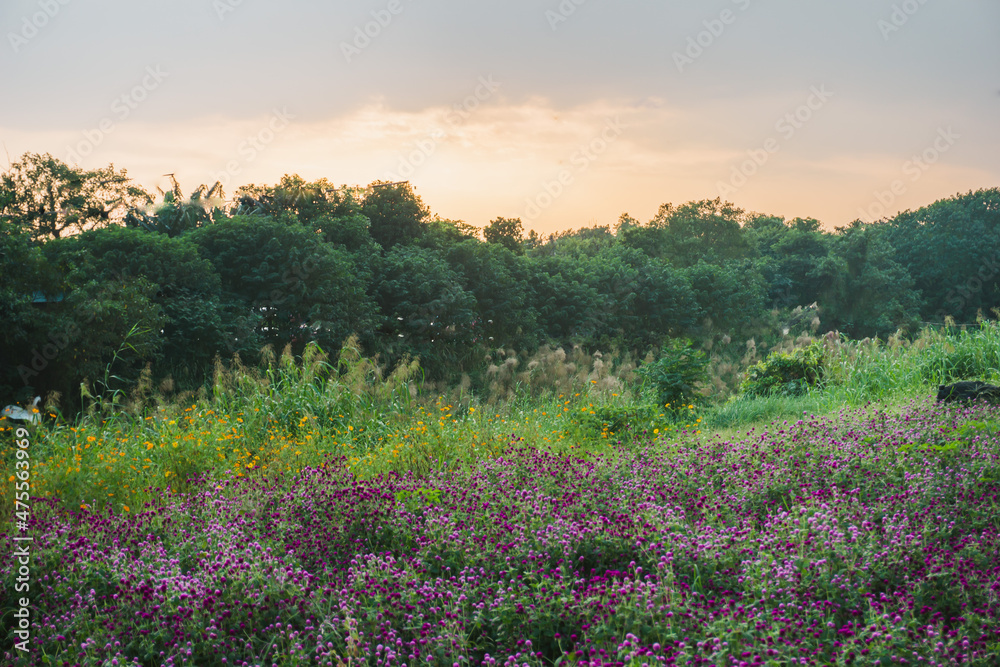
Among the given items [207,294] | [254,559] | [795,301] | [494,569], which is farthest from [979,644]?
[795,301]

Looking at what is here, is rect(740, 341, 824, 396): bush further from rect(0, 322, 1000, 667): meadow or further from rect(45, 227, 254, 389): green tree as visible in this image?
rect(45, 227, 254, 389): green tree

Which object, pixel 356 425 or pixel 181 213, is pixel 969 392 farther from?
pixel 181 213

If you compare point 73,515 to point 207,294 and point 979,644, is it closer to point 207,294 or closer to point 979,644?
point 979,644

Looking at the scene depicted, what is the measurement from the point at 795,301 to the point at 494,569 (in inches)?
1090

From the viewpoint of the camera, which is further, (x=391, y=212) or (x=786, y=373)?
(x=391, y=212)

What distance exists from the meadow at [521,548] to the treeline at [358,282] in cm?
454

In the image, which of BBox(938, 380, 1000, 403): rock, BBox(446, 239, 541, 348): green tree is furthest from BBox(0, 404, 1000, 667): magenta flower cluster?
BBox(446, 239, 541, 348): green tree

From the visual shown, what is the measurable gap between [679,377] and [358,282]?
8.65 metres

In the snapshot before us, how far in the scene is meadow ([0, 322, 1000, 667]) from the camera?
2646mm

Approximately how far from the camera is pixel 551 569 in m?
3.27

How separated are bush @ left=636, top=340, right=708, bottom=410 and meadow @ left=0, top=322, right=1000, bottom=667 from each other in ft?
7.11

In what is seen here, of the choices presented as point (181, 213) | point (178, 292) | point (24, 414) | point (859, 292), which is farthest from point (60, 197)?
point (859, 292)

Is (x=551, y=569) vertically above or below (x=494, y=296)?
below

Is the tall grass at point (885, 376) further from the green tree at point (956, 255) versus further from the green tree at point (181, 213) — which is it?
the green tree at point (956, 255)
